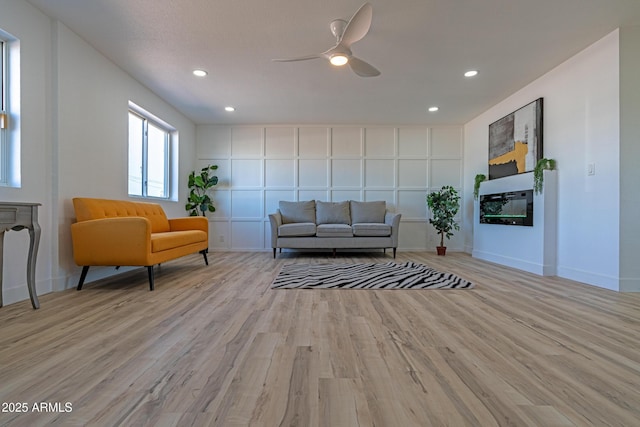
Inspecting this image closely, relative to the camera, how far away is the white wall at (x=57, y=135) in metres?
2.35

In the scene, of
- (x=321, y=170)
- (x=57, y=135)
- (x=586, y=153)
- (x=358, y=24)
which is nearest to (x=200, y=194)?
(x=321, y=170)

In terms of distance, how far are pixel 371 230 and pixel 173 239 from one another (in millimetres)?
2988

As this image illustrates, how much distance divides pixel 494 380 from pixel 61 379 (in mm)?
1767

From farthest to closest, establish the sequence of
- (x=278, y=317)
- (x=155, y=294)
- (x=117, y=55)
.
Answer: (x=117, y=55) < (x=155, y=294) < (x=278, y=317)

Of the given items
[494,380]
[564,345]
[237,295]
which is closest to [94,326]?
[237,295]

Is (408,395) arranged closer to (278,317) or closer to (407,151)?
(278,317)

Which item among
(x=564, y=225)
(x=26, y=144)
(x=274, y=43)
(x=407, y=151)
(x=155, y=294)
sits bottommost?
(x=155, y=294)

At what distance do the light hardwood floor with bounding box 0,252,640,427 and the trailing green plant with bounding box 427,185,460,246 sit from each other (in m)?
2.89

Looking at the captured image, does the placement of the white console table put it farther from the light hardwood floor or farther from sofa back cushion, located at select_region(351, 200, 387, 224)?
sofa back cushion, located at select_region(351, 200, 387, 224)

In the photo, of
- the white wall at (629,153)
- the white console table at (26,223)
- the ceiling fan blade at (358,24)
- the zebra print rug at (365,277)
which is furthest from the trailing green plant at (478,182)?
the white console table at (26,223)

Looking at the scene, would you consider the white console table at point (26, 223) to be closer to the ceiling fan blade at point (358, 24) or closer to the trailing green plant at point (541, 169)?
the ceiling fan blade at point (358, 24)

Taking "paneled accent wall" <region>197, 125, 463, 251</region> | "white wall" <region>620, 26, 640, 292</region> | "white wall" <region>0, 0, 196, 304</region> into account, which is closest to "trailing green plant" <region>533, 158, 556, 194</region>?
"white wall" <region>620, 26, 640, 292</region>

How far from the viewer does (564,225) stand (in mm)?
3322

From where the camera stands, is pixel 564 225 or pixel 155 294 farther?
pixel 564 225
